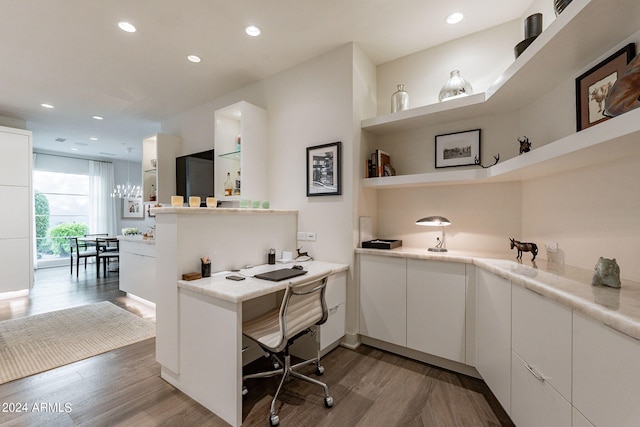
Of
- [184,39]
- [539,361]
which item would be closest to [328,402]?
[539,361]

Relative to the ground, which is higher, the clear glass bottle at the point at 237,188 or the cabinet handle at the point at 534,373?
the clear glass bottle at the point at 237,188

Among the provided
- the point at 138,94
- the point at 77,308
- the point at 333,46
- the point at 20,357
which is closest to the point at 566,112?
the point at 333,46

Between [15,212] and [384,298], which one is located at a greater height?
[15,212]

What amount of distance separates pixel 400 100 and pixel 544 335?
2281mm

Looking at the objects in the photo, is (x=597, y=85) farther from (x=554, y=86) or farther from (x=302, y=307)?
(x=302, y=307)

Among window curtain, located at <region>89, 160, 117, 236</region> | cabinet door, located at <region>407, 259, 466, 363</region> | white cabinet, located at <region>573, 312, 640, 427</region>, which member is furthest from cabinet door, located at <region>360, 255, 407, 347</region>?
window curtain, located at <region>89, 160, 117, 236</region>

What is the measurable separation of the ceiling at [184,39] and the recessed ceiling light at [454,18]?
46mm

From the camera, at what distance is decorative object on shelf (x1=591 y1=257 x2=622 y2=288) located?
1271 mm

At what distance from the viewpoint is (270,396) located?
77.0 inches

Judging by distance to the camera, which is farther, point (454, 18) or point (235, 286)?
point (454, 18)

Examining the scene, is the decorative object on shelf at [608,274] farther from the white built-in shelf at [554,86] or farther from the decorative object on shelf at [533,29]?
the decorative object on shelf at [533,29]

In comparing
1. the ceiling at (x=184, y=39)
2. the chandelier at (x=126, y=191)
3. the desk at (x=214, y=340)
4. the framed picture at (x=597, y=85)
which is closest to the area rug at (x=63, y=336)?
the desk at (x=214, y=340)

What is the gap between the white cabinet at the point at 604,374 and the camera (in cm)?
87

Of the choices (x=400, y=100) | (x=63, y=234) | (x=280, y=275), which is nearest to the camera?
(x=280, y=275)
